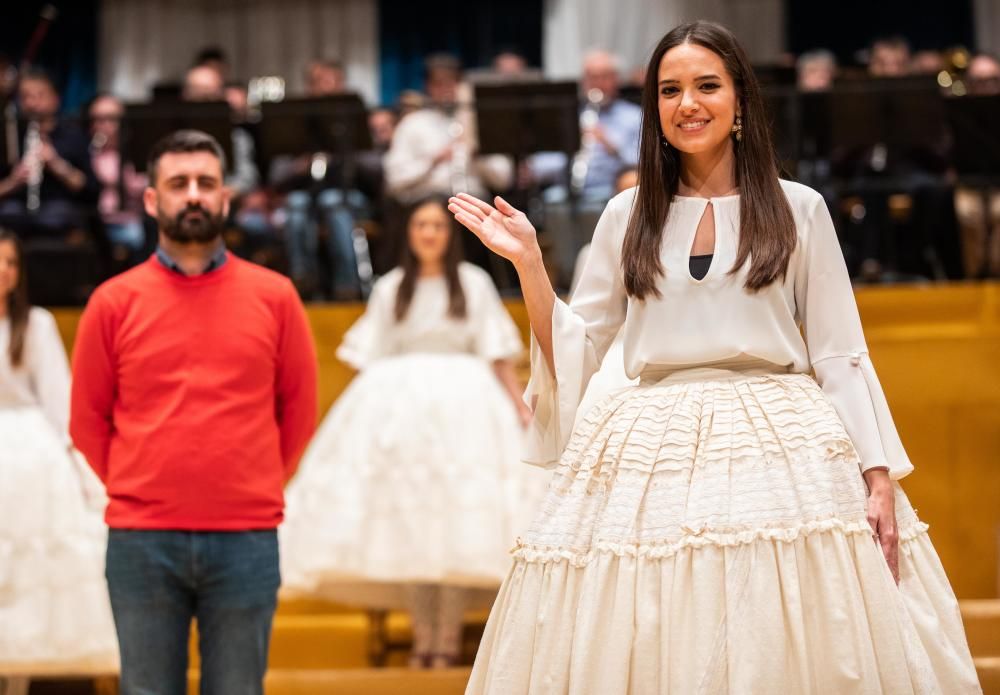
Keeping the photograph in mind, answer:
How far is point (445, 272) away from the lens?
5.74 meters

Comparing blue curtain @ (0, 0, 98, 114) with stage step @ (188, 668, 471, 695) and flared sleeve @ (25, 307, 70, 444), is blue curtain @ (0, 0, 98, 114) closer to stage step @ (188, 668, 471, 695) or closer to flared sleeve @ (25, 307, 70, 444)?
flared sleeve @ (25, 307, 70, 444)

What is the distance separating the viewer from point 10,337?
462 centimetres

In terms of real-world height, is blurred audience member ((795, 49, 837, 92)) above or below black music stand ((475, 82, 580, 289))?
above

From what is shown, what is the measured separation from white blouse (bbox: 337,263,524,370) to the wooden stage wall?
6.13 ft

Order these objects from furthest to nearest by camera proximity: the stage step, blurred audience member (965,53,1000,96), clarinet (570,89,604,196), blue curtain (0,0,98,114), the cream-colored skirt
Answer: blue curtain (0,0,98,114), clarinet (570,89,604,196), blurred audience member (965,53,1000,96), the stage step, the cream-colored skirt

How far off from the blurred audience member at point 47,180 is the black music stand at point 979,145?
4575 mm

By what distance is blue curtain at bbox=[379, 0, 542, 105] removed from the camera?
1116 centimetres

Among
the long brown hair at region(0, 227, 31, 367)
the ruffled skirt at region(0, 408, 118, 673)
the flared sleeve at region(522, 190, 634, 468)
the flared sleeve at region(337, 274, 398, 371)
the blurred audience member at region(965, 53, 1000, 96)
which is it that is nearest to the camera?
the flared sleeve at region(522, 190, 634, 468)

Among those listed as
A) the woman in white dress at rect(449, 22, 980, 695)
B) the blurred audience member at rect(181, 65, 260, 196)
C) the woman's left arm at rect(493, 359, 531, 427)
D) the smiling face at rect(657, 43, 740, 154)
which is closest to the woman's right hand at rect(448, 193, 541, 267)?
the woman in white dress at rect(449, 22, 980, 695)

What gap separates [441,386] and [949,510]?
2.33 metres

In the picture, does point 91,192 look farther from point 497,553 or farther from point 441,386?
point 497,553

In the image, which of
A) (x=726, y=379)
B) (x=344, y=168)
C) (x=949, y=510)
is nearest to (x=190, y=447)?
(x=726, y=379)

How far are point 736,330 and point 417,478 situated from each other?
298 cm

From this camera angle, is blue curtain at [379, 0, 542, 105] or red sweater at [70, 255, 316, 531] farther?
blue curtain at [379, 0, 542, 105]
